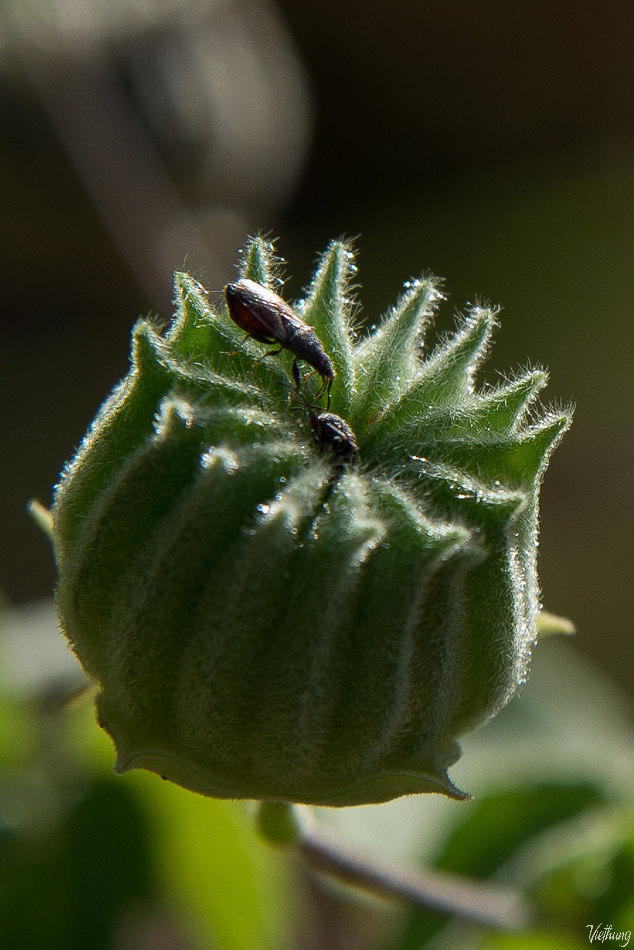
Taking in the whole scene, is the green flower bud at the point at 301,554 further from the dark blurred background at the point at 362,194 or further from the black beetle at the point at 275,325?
the dark blurred background at the point at 362,194

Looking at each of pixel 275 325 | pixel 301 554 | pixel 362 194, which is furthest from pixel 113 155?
pixel 301 554

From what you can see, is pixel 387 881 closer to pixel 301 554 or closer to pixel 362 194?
pixel 301 554

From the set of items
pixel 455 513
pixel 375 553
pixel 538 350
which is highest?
pixel 538 350

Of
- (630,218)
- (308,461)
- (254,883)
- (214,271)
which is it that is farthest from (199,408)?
(630,218)

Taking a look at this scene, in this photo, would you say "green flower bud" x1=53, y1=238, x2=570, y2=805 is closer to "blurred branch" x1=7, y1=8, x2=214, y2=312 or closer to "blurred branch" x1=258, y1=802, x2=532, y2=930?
"blurred branch" x1=258, y1=802, x2=532, y2=930

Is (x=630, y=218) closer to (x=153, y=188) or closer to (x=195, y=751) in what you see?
(x=153, y=188)

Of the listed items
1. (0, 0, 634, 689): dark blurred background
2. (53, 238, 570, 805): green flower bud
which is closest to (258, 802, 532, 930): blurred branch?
(53, 238, 570, 805): green flower bud

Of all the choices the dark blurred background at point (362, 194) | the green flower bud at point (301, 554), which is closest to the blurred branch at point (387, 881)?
the green flower bud at point (301, 554)
